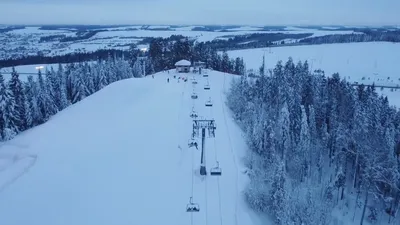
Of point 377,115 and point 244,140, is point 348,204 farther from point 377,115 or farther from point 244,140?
point 244,140

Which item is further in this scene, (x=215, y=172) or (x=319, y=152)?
(x=319, y=152)

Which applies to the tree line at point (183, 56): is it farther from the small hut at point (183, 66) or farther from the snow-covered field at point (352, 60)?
the snow-covered field at point (352, 60)

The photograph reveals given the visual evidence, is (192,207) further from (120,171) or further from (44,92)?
(44,92)

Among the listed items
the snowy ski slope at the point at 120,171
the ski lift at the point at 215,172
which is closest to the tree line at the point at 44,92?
the snowy ski slope at the point at 120,171

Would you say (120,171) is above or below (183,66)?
below

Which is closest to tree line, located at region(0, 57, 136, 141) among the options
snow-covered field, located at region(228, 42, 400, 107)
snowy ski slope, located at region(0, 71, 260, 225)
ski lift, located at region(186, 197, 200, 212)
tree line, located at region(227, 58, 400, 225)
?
snowy ski slope, located at region(0, 71, 260, 225)

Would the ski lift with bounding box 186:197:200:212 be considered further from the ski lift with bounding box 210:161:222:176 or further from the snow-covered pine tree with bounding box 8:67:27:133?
the snow-covered pine tree with bounding box 8:67:27:133

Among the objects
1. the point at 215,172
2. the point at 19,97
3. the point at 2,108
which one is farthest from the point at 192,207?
the point at 19,97
